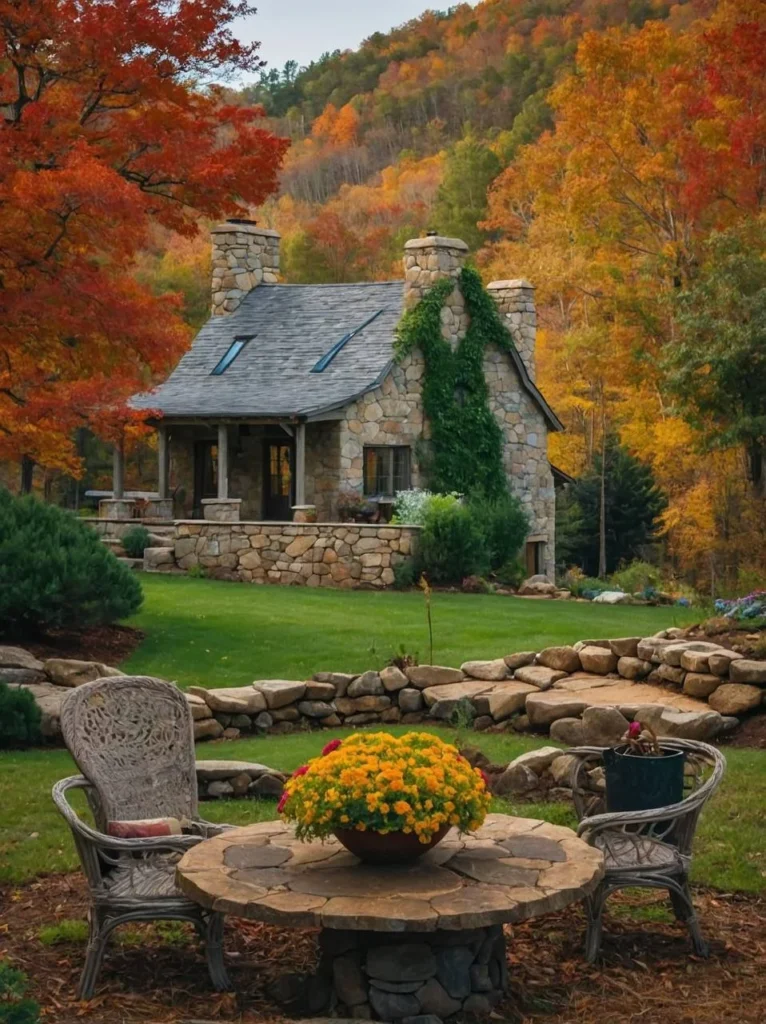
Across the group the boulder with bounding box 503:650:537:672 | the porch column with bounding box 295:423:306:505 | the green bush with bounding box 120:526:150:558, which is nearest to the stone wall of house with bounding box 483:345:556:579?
the porch column with bounding box 295:423:306:505

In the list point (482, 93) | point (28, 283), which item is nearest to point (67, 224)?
point (28, 283)

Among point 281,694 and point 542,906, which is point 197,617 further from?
point 542,906

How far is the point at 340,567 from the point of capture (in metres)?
21.3

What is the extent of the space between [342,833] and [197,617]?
36.4ft

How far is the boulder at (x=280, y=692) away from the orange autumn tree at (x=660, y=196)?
16284 mm

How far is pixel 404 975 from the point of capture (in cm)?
526

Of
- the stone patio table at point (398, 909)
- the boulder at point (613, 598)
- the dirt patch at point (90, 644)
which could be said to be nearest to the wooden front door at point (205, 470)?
the boulder at point (613, 598)

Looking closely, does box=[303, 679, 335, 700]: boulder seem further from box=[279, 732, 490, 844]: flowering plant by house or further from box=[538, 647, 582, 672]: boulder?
box=[279, 732, 490, 844]: flowering plant by house

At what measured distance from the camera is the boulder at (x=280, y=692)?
37.1 ft

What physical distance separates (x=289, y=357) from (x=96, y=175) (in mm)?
13750

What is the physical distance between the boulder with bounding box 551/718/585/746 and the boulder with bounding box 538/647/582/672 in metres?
1.28

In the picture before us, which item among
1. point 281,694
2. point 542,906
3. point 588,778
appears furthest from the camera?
point 281,694

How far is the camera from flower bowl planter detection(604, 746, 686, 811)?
664 centimetres

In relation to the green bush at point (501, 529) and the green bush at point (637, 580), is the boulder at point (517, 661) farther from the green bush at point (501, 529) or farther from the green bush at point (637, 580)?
the green bush at point (501, 529)
